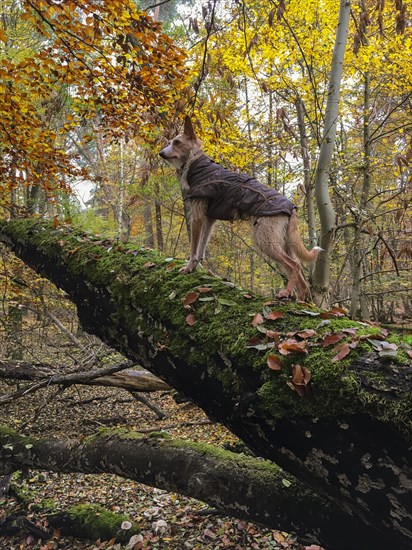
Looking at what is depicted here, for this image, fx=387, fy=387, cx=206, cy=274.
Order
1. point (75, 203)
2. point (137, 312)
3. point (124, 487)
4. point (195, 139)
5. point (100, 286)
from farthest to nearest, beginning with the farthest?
point (75, 203) → point (124, 487) → point (195, 139) → point (100, 286) → point (137, 312)

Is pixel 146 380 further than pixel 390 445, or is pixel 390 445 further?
pixel 146 380

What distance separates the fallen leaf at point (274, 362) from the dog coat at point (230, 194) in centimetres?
161

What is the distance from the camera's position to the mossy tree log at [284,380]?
5.07 ft

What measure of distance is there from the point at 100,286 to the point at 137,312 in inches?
24.0

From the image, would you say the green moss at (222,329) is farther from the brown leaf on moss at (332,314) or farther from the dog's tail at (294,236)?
the dog's tail at (294,236)

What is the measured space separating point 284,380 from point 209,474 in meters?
1.77

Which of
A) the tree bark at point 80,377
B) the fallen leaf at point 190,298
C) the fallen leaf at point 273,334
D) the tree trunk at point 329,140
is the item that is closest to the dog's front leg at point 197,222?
the fallen leaf at point 190,298

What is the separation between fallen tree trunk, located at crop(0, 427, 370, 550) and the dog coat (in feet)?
6.86

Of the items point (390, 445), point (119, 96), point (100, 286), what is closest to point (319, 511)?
point (390, 445)

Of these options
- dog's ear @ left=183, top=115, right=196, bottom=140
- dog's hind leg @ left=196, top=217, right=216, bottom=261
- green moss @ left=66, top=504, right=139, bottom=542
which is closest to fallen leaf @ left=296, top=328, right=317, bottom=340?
dog's hind leg @ left=196, top=217, right=216, bottom=261

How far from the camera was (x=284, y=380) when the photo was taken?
1.82 m

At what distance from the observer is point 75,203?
43.0 feet

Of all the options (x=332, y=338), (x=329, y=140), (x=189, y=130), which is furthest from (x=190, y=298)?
(x=329, y=140)

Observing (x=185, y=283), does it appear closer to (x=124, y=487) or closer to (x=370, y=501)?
(x=370, y=501)
